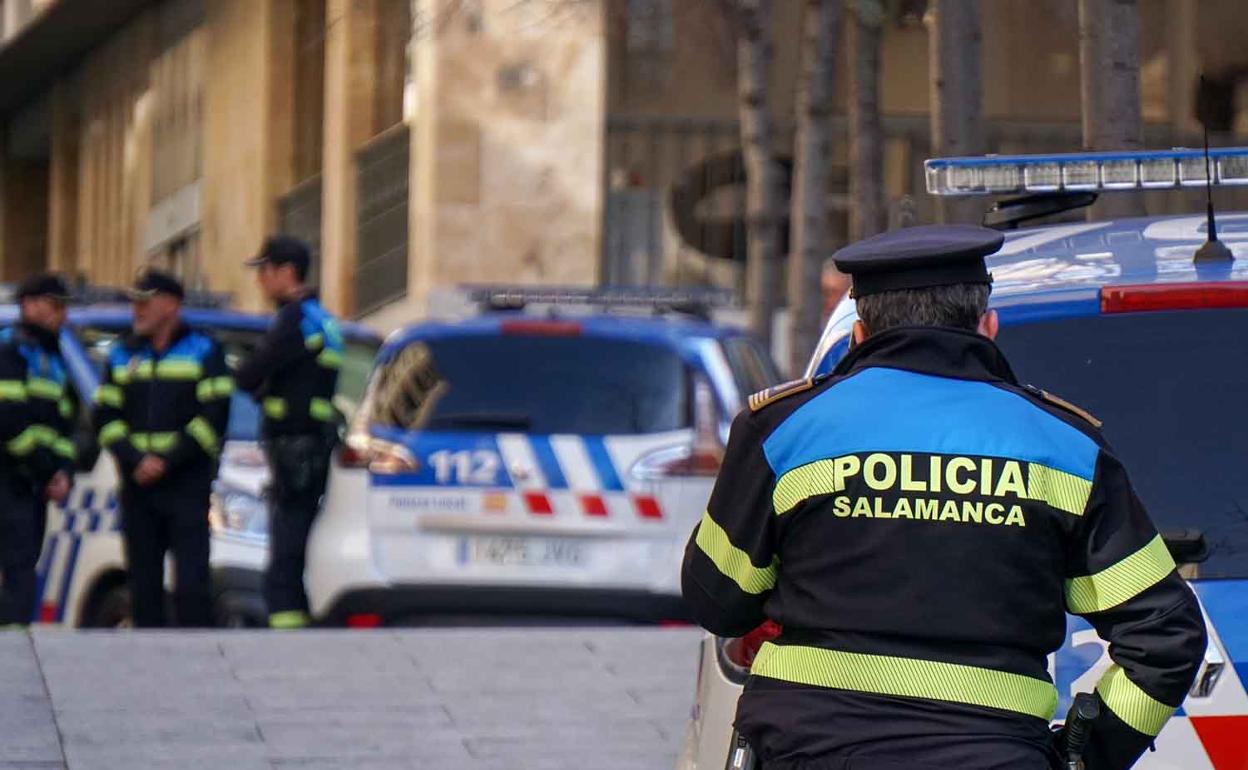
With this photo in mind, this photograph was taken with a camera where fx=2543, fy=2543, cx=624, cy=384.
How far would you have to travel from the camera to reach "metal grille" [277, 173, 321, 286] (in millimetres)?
25922

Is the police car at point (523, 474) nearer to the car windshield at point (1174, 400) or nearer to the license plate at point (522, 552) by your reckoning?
the license plate at point (522, 552)

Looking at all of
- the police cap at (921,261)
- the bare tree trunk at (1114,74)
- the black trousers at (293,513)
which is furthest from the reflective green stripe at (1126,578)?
the black trousers at (293,513)

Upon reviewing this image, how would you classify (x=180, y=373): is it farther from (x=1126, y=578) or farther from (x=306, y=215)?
(x=306, y=215)

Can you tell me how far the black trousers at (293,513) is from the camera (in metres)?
9.87

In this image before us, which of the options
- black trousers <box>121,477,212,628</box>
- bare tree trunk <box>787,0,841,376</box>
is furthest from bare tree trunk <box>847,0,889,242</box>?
black trousers <box>121,477,212,628</box>

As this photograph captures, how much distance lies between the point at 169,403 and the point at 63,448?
71cm

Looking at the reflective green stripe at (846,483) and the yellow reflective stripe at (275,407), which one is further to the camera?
the yellow reflective stripe at (275,407)

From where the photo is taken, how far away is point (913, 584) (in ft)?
11.1

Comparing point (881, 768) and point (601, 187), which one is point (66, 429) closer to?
point (881, 768)

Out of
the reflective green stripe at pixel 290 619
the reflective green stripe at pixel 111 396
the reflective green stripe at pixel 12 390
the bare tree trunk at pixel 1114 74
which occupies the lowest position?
the reflective green stripe at pixel 290 619

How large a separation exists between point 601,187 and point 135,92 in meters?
16.6

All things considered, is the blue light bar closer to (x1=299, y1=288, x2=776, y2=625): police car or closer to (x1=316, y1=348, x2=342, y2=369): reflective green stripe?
(x1=299, y1=288, x2=776, y2=625): police car

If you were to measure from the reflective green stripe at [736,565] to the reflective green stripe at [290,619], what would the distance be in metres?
6.48

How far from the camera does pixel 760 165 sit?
606 inches
